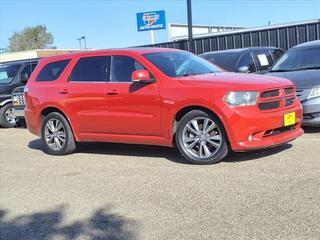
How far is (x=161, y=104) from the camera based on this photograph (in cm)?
764

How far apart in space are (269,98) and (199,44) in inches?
556

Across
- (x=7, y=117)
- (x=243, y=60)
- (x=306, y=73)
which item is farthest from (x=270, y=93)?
(x=7, y=117)

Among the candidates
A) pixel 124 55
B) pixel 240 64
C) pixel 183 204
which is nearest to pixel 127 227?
pixel 183 204

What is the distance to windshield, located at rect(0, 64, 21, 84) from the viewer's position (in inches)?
596

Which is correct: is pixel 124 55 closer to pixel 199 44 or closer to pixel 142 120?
pixel 142 120

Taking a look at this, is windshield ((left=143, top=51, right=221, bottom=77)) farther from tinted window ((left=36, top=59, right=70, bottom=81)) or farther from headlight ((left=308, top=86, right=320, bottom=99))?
tinted window ((left=36, top=59, right=70, bottom=81))

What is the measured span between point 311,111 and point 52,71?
14.3 feet

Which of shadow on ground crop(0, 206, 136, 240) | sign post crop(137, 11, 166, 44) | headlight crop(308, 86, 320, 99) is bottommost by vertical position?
shadow on ground crop(0, 206, 136, 240)

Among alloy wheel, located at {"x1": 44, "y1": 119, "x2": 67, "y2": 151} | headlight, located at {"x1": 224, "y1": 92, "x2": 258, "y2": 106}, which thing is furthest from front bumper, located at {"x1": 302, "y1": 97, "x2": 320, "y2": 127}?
alloy wheel, located at {"x1": 44, "y1": 119, "x2": 67, "y2": 151}

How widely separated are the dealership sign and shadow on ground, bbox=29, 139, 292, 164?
22.8m

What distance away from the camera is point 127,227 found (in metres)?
5.15

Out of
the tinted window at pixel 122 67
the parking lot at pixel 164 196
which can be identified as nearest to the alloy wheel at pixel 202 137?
the parking lot at pixel 164 196

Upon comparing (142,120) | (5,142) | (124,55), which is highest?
(124,55)

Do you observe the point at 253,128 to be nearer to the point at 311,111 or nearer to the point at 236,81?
the point at 236,81
